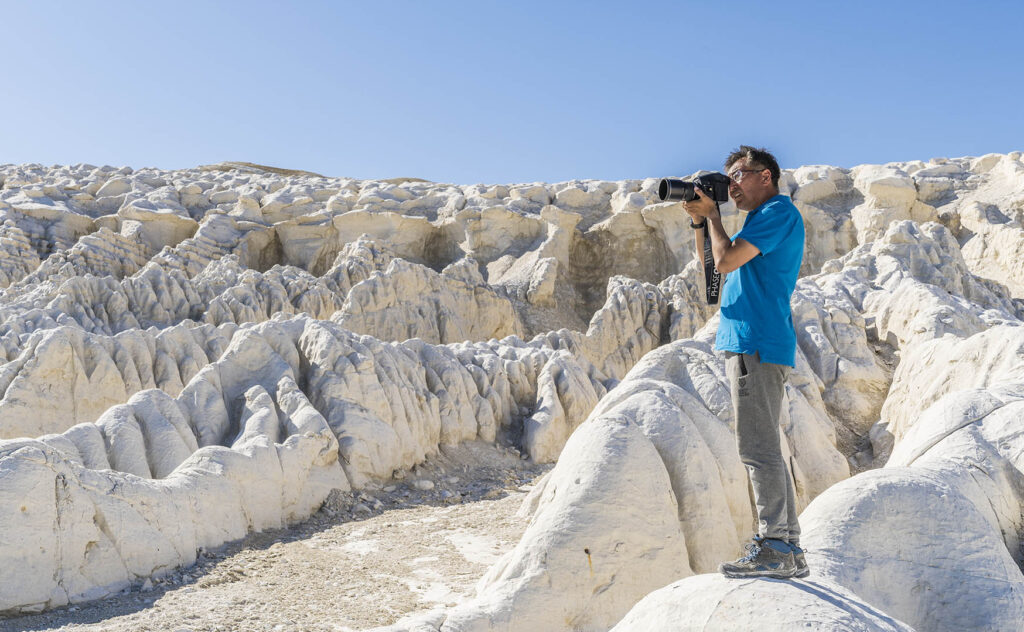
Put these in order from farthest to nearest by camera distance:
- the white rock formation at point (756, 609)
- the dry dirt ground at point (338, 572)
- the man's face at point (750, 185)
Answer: the dry dirt ground at point (338, 572)
the man's face at point (750, 185)
the white rock formation at point (756, 609)

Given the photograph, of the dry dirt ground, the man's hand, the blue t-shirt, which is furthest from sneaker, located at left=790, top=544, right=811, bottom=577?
the dry dirt ground

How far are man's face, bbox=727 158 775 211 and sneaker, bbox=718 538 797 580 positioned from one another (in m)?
1.33

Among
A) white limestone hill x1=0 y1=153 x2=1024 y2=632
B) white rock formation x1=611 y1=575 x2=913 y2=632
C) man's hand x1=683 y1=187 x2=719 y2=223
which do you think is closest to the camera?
white rock formation x1=611 y1=575 x2=913 y2=632

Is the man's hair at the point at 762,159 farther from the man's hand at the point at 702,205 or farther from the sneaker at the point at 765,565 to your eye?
the sneaker at the point at 765,565

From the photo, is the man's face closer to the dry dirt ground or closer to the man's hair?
the man's hair

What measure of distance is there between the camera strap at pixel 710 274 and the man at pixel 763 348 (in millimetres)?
28

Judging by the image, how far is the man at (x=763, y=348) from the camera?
2807 mm

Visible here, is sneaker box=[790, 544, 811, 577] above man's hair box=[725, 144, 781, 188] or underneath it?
underneath

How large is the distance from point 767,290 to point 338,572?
564 centimetres

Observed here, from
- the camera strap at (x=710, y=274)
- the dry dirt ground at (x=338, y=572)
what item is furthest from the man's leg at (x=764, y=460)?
the dry dirt ground at (x=338, y=572)

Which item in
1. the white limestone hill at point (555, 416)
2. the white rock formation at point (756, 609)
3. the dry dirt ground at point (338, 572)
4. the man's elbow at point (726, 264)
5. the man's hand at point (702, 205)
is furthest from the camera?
the dry dirt ground at point (338, 572)

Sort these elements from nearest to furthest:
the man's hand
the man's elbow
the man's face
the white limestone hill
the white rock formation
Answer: the white rock formation < the man's elbow < the man's hand < the man's face < the white limestone hill

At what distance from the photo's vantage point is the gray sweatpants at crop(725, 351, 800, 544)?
2838 millimetres

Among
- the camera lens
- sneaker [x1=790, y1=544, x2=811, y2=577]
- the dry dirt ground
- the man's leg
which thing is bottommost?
the dry dirt ground
